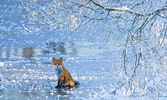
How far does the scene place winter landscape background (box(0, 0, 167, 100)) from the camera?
7.98 meters

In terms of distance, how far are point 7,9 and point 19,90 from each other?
31.0 m

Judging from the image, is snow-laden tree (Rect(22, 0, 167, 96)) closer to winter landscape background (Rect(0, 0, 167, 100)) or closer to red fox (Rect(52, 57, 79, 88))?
winter landscape background (Rect(0, 0, 167, 100))

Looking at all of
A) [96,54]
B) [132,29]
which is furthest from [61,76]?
[96,54]

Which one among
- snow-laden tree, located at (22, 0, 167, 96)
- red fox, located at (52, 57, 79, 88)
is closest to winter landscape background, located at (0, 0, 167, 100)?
snow-laden tree, located at (22, 0, 167, 96)

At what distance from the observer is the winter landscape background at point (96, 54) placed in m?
7.98

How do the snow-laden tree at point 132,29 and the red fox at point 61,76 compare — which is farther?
the red fox at point 61,76

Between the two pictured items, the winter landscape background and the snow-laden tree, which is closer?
the snow-laden tree

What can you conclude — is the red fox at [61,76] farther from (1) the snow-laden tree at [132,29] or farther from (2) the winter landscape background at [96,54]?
(1) the snow-laden tree at [132,29]

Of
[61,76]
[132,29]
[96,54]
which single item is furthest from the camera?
[96,54]

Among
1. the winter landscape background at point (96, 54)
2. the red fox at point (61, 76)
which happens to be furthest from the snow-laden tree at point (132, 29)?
the red fox at point (61, 76)

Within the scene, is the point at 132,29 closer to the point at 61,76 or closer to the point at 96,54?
the point at 61,76

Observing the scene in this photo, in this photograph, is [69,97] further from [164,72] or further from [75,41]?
[75,41]

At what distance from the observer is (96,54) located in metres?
16.9

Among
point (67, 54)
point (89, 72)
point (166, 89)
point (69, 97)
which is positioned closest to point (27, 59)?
point (67, 54)
